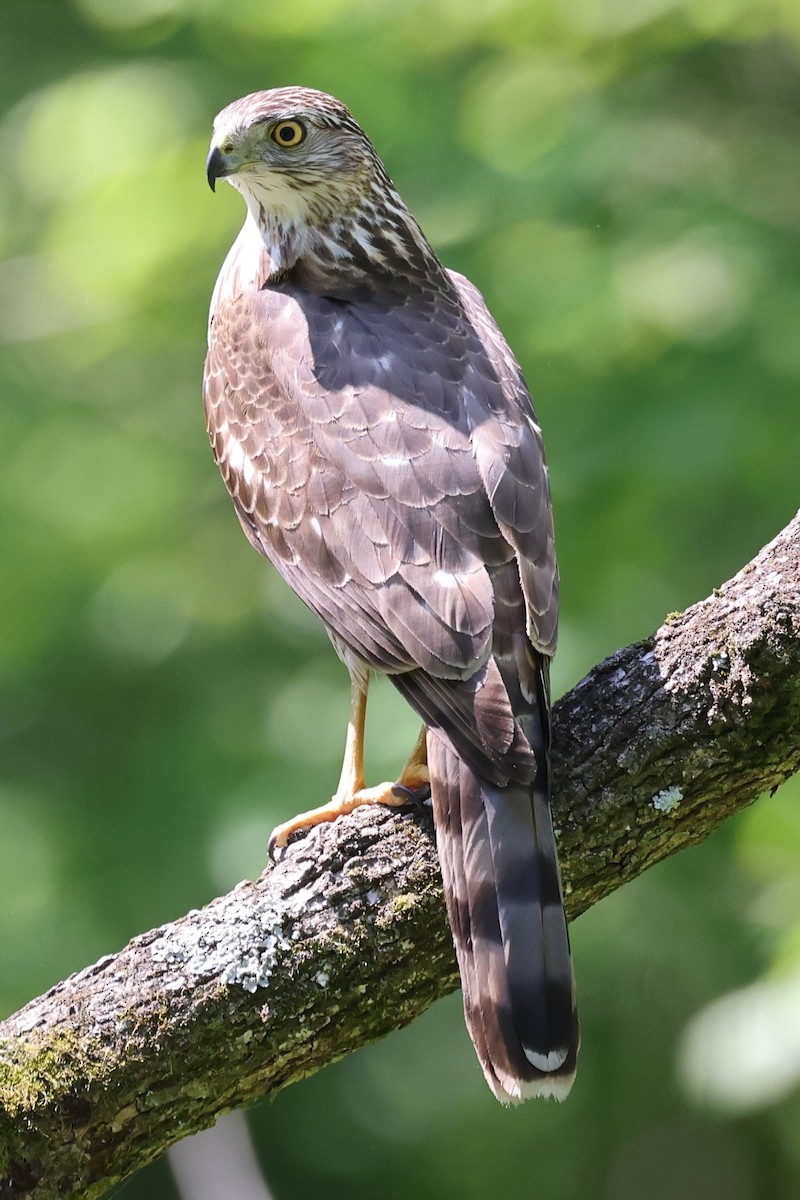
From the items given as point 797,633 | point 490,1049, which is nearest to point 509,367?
point 797,633

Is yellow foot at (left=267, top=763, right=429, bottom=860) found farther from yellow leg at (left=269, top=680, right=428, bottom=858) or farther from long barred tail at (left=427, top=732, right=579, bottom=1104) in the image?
long barred tail at (left=427, top=732, right=579, bottom=1104)

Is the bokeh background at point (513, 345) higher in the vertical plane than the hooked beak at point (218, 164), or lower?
lower

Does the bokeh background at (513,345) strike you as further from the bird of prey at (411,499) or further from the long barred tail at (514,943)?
the long barred tail at (514,943)

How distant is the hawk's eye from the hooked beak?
0.16 meters

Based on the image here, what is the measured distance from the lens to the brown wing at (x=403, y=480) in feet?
10.1

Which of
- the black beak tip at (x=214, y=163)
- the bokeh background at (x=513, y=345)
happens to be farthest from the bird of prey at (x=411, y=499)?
the bokeh background at (x=513, y=345)

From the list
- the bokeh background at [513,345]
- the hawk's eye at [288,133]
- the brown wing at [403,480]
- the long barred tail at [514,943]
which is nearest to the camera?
the long barred tail at [514,943]

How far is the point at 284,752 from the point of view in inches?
189

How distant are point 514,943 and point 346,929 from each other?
362 millimetres

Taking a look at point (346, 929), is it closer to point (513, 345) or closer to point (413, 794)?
point (413, 794)

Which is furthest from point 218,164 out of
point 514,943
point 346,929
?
point 514,943

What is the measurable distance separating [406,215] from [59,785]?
247cm

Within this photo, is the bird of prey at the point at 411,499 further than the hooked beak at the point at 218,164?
No

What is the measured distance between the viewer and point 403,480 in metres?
3.38
